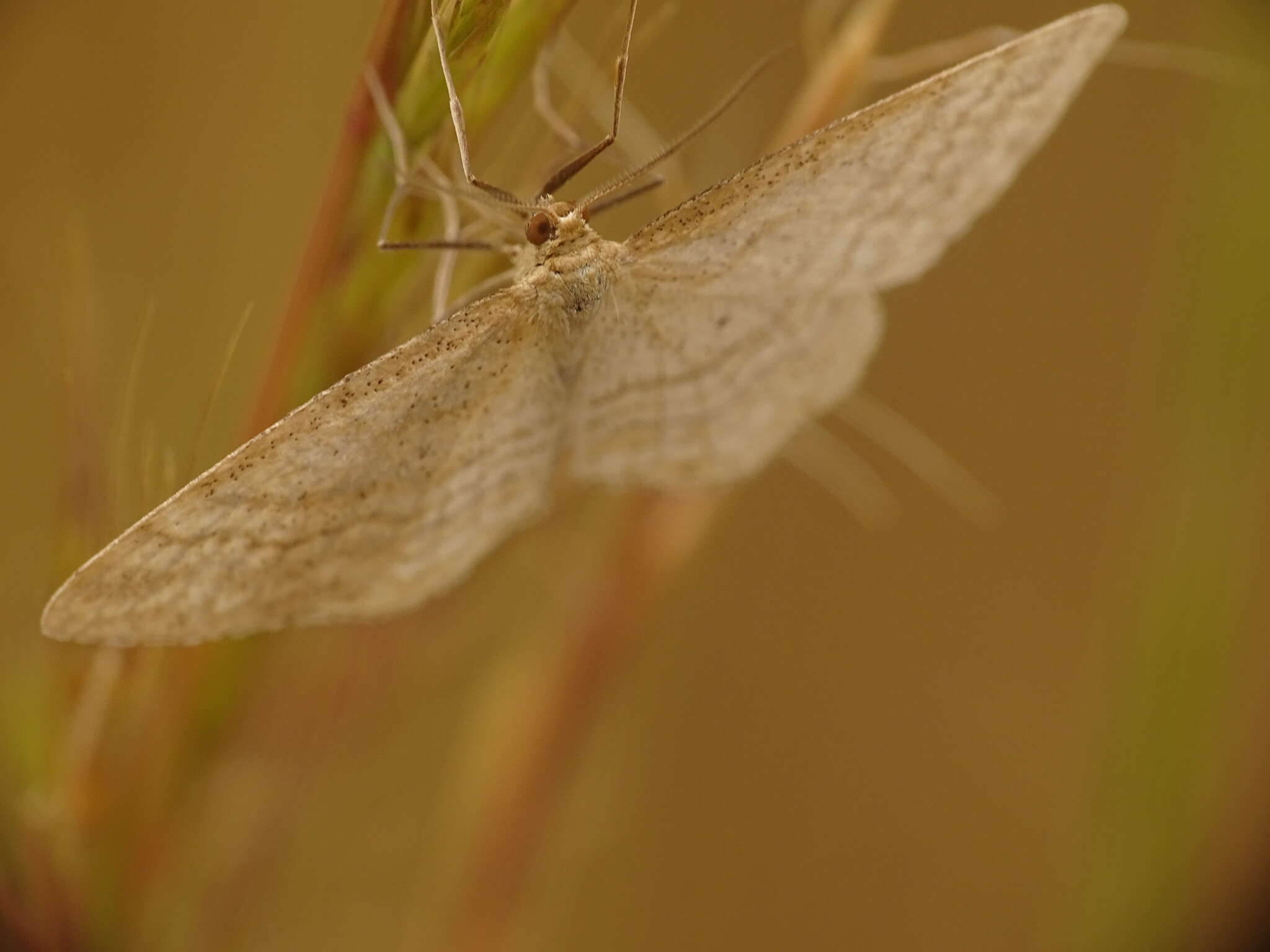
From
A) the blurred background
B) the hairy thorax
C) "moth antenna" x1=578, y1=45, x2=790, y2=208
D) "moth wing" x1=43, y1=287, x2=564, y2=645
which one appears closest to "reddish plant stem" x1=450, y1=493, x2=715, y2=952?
the blurred background

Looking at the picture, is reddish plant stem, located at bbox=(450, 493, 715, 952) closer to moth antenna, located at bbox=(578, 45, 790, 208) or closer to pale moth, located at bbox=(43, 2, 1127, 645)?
pale moth, located at bbox=(43, 2, 1127, 645)

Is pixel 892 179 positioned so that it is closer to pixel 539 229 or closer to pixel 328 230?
pixel 539 229

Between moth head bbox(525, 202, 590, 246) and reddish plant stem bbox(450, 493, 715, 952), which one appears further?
reddish plant stem bbox(450, 493, 715, 952)

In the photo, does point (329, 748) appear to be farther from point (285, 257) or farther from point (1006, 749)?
point (1006, 749)

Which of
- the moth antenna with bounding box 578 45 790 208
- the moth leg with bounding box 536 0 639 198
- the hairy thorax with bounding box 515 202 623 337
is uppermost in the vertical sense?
the moth leg with bounding box 536 0 639 198

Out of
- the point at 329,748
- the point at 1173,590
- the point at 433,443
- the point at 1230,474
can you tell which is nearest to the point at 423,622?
the point at 329,748

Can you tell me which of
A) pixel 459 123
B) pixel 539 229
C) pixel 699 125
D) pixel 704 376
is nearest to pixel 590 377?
pixel 704 376
